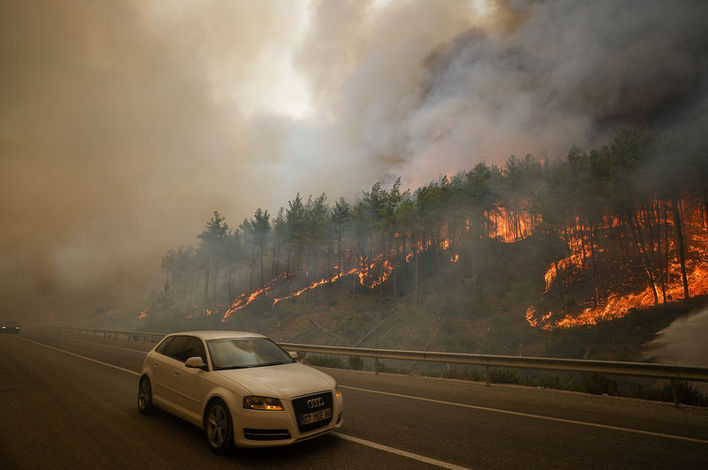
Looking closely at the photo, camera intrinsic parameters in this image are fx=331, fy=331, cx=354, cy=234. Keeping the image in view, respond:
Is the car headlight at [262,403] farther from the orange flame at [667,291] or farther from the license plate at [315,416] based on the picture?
the orange flame at [667,291]

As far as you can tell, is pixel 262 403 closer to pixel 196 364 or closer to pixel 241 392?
pixel 241 392

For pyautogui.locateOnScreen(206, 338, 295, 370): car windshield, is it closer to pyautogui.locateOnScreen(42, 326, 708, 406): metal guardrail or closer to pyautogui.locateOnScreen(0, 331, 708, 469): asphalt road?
pyautogui.locateOnScreen(0, 331, 708, 469): asphalt road

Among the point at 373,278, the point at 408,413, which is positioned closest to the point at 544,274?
the point at 373,278

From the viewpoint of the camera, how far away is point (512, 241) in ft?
172

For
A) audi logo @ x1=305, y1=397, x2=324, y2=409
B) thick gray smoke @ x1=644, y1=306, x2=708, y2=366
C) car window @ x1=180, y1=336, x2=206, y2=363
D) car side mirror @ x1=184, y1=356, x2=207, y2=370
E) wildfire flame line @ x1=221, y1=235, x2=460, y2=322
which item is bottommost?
thick gray smoke @ x1=644, y1=306, x2=708, y2=366

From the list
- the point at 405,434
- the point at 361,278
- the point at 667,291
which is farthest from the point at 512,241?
the point at 405,434

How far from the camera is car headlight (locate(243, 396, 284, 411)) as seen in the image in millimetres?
4281

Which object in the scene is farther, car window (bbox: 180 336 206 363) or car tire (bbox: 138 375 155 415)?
car tire (bbox: 138 375 155 415)

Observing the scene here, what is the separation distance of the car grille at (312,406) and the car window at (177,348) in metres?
2.69

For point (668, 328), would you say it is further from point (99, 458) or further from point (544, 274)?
point (99, 458)

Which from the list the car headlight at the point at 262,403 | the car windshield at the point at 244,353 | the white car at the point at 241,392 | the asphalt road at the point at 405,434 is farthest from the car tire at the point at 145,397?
the car headlight at the point at 262,403

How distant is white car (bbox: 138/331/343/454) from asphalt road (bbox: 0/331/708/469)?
0.31 meters

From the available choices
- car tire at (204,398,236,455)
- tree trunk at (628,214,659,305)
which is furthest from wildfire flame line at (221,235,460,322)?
car tire at (204,398,236,455)

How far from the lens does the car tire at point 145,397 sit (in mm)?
6305
